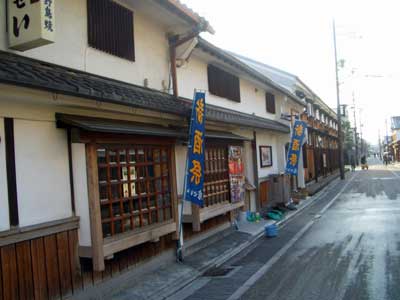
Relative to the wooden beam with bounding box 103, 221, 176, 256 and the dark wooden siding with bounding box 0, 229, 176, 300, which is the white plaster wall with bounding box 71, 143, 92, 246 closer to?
the dark wooden siding with bounding box 0, 229, 176, 300

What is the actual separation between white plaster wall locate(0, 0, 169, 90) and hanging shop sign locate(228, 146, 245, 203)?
3.77 meters

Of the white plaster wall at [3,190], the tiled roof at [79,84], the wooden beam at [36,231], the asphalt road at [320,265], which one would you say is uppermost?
the tiled roof at [79,84]

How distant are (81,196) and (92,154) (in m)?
0.74

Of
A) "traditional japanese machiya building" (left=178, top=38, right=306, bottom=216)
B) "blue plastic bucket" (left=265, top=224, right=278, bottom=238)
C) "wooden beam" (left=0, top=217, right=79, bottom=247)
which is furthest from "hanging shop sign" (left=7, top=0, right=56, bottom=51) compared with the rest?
"blue plastic bucket" (left=265, top=224, right=278, bottom=238)

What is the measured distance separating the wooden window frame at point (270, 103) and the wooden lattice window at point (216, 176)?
817 centimetres

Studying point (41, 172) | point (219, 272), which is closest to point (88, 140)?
point (41, 172)

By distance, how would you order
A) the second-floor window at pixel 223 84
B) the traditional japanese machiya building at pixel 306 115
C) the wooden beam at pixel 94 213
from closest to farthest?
the wooden beam at pixel 94 213
the second-floor window at pixel 223 84
the traditional japanese machiya building at pixel 306 115

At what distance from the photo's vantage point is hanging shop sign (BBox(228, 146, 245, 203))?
1233 centimetres

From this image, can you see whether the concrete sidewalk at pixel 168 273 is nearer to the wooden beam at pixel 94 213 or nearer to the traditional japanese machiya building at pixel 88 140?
the traditional japanese machiya building at pixel 88 140

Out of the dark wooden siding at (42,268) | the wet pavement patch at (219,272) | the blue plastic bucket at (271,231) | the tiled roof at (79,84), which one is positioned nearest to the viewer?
the tiled roof at (79,84)

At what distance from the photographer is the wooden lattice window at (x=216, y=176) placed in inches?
434

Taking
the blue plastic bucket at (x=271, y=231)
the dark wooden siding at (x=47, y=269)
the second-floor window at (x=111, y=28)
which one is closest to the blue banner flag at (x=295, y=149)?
the blue plastic bucket at (x=271, y=231)

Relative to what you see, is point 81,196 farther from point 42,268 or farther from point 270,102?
point 270,102

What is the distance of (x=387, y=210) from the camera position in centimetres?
1628
